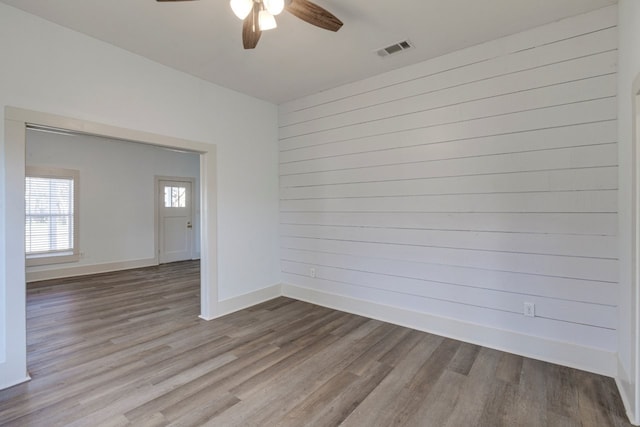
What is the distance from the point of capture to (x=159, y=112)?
3223 mm

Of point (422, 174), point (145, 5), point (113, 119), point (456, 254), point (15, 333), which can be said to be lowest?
point (15, 333)

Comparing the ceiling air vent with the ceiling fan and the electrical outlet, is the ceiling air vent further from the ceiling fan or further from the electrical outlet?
the electrical outlet

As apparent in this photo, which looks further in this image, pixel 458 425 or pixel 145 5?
pixel 145 5

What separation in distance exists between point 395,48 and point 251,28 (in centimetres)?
154

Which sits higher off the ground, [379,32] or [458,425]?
[379,32]

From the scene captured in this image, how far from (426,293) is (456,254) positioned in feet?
1.78

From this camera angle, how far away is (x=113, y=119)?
2865mm

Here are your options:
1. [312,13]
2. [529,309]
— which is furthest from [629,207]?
[312,13]

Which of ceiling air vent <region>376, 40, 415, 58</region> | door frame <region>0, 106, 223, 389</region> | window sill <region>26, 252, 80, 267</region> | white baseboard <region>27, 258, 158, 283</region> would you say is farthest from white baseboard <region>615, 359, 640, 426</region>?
window sill <region>26, 252, 80, 267</region>

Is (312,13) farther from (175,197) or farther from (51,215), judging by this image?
(175,197)

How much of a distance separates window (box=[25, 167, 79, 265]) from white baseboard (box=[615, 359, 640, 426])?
7855mm

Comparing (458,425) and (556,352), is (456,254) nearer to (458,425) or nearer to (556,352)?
(556,352)

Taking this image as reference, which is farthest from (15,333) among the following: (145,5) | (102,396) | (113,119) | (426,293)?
(426,293)

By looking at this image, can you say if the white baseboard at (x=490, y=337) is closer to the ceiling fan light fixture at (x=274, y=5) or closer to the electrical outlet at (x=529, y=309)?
the electrical outlet at (x=529, y=309)
